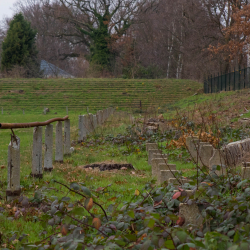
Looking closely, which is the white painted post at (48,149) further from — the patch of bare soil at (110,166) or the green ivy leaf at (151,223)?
the green ivy leaf at (151,223)

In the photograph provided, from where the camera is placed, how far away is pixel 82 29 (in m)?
57.3

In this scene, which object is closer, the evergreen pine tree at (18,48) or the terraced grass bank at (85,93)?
the terraced grass bank at (85,93)

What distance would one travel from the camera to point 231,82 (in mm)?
29031

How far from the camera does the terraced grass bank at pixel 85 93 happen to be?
113 ft

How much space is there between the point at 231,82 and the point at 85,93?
53.3 feet

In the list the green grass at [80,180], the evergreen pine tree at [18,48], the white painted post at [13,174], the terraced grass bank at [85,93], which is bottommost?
the green grass at [80,180]

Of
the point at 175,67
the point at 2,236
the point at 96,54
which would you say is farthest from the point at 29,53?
the point at 2,236

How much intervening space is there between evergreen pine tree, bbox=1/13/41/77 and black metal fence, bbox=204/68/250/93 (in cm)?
2824

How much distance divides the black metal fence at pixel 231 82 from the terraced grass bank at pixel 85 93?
13.4 ft

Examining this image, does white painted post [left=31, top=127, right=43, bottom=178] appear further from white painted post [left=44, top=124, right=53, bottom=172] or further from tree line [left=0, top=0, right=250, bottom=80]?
tree line [left=0, top=0, right=250, bottom=80]

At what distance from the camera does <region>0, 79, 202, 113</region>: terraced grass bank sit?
113 ft

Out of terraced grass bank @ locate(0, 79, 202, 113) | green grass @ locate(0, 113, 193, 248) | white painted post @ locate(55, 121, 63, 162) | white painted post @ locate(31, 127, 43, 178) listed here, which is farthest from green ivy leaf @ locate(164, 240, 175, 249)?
terraced grass bank @ locate(0, 79, 202, 113)

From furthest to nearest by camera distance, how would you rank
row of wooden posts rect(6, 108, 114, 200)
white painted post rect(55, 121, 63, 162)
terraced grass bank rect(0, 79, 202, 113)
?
1. terraced grass bank rect(0, 79, 202, 113)
2. white painted post rect(55, 121, 63, 162)
3. row of wooden posts rect(6, 108, 114, 200)

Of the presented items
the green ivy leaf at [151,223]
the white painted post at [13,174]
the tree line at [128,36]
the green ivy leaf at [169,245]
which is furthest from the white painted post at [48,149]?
the tree line at [128,36]
